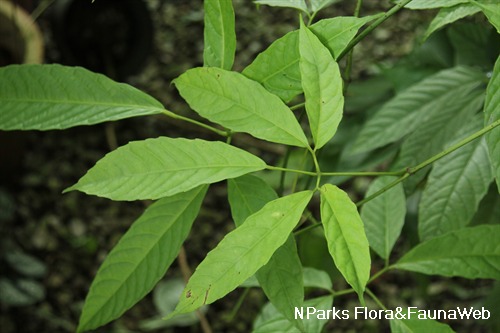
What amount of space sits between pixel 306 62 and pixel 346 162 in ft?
1.81

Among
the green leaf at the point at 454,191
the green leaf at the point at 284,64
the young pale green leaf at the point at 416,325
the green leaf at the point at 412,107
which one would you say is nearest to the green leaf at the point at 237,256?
the green leaf at the point at 284,64

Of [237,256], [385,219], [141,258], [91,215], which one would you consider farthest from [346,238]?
[91,215]

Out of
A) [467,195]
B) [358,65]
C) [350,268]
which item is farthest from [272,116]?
[358,65]

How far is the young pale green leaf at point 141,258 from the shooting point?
2.06 feet

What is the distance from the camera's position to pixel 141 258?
25.0 inches

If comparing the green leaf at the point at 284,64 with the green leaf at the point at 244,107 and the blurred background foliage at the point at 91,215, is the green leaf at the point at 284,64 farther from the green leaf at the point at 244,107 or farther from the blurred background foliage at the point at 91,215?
the blurred background foliage at the point at 91,215

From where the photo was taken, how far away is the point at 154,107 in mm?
635

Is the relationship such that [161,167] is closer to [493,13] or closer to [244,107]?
[244,107]

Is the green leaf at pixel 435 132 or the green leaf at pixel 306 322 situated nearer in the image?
the green leaf at pixel 306 322

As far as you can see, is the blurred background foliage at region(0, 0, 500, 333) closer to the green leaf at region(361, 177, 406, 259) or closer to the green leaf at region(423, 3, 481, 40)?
the green leaf at region(361, 177, 406, 259)

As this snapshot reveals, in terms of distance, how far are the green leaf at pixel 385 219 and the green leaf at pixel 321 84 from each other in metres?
0.29

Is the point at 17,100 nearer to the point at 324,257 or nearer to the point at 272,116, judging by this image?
the point at 272,116

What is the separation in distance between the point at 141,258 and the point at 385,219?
0.36 metres

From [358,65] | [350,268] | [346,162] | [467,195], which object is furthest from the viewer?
[358,65]
